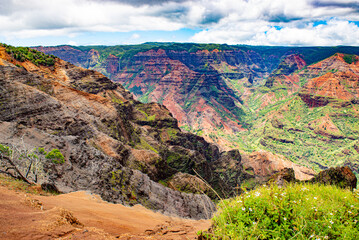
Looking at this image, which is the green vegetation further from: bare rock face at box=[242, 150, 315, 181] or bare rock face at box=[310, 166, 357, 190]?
bare rock face at box=[242, 150, 315, 181]

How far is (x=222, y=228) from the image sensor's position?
6789 mm

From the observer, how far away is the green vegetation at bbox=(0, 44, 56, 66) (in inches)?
2368

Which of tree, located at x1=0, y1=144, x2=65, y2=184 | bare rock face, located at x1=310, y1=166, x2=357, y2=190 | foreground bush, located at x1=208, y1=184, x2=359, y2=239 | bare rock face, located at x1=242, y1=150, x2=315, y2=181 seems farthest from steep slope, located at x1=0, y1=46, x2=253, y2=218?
bare rock face, located at x1=242, y1=150, x2=315, y2=181

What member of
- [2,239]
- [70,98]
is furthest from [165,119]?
[2,239]

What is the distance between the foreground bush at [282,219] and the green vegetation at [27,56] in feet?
243

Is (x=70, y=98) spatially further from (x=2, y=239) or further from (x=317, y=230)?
(x=317, y=230)

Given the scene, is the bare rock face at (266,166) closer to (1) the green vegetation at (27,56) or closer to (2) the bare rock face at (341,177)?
(2) the bare rock face at (341,177)

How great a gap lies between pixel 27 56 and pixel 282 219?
81.2 metres

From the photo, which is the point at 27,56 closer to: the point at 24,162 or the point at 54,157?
the point at 54,157

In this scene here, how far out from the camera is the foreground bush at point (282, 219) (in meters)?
6.23

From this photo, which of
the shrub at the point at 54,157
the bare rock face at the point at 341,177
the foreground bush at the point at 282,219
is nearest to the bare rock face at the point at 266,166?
the bare rock face at the point at 341,177

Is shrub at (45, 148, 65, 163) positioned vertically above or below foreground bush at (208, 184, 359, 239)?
below

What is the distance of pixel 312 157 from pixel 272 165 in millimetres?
95231

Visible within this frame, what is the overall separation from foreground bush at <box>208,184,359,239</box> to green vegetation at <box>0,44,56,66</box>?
74.1 m
